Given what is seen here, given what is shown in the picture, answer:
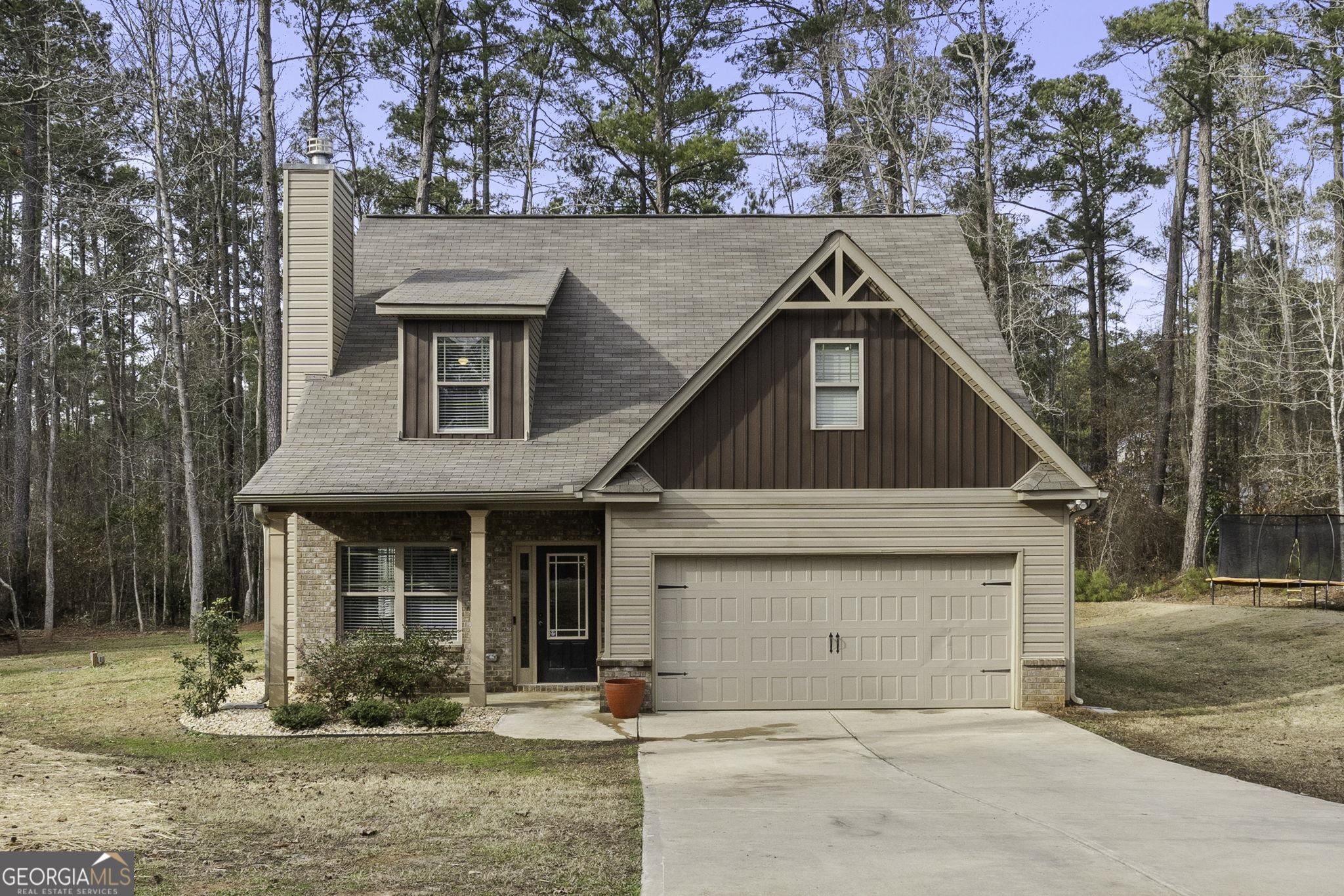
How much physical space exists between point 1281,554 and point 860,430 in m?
15.1

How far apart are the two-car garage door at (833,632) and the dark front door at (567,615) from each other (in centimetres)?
162

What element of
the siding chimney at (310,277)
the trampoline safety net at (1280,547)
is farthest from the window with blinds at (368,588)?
the trampoline safety net at (1280,547)

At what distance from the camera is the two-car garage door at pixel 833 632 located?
14.3m

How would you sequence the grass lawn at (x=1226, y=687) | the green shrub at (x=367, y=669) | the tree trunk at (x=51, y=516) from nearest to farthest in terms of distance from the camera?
the grass lawn at (x=1226, y=687) < the green shrub at (x=367, y=669) < the tree trunk at (x=51, y=516)

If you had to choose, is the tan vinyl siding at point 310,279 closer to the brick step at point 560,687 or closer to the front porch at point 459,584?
the front porch at point 459,584

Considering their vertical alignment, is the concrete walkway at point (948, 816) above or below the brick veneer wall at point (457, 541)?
below

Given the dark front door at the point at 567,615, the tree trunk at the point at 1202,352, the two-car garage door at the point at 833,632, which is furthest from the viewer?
the tree trunk at the point at 1202,352

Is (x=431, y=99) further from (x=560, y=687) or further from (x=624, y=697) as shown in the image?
(x=624, y=697)

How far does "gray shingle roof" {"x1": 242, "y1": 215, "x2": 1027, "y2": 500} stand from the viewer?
1466cm

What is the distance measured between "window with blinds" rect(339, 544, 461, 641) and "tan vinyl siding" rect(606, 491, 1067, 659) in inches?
104

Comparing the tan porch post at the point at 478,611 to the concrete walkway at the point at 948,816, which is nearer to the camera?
the concrete walkway at the point at 948,816

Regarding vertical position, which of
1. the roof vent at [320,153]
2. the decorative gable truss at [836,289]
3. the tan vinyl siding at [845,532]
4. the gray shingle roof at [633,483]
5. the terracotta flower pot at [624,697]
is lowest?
the terracotta flower pot at [624,697]

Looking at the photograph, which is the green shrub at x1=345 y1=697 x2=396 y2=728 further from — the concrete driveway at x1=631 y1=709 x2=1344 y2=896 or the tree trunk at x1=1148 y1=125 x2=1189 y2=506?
the tree trunk at x1=1148 y1=125 x2=1189 y2=506

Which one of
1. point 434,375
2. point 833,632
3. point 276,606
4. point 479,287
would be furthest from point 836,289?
point 276,606
